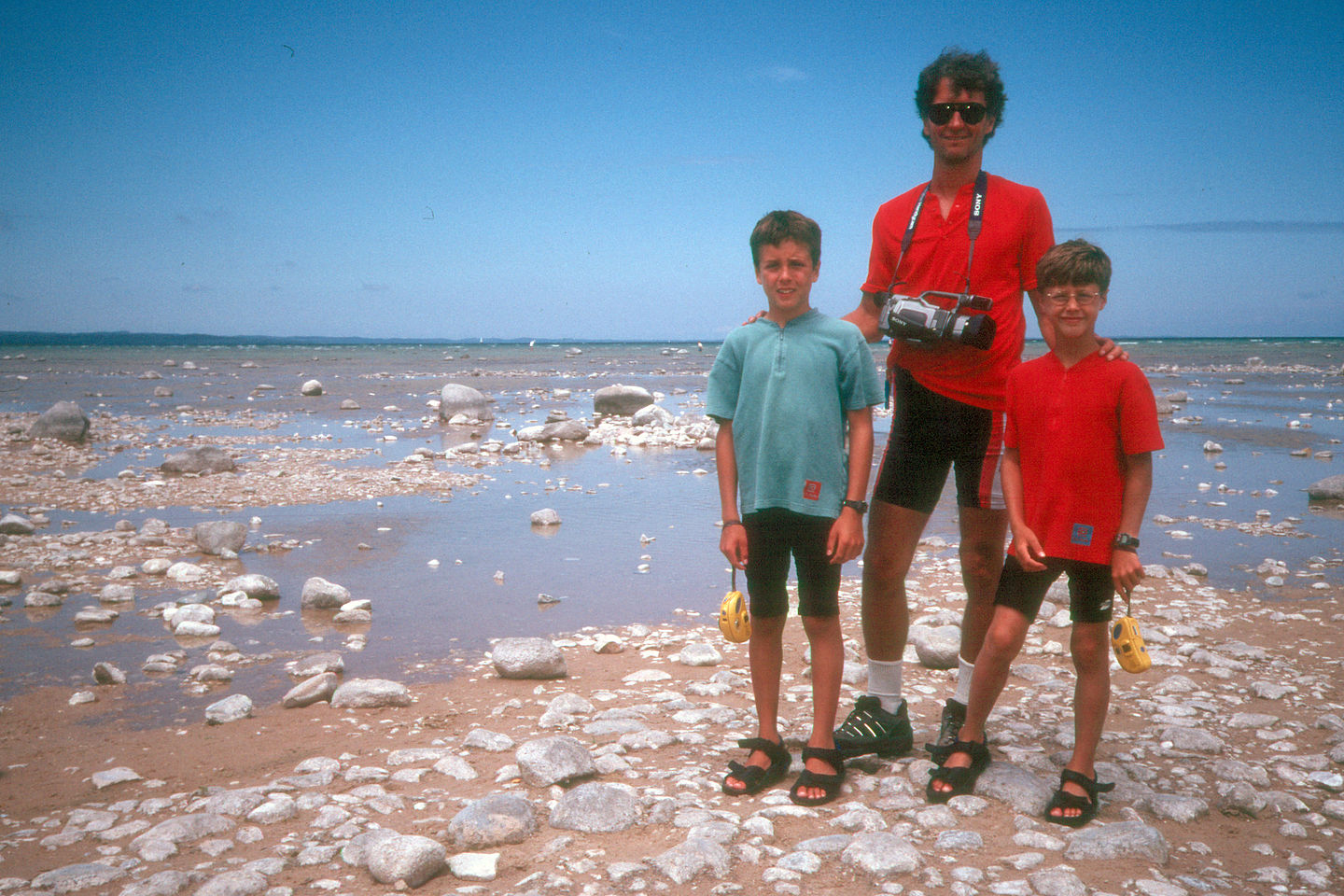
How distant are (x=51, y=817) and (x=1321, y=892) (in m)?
4.02

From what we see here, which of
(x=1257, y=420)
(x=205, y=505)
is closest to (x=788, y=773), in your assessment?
(x=205, y=505)

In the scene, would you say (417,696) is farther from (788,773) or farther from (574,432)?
(574,432)

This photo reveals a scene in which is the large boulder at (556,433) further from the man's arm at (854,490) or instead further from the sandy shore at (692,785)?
the man's arm at (854,490)

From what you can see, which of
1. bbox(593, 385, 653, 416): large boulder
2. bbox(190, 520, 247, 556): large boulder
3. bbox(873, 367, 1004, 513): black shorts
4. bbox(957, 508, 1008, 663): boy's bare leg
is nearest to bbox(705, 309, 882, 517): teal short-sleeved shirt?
bbox(873, 367, 1004, 513): black shorts

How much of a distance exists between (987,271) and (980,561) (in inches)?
44.3

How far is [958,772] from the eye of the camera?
313cm

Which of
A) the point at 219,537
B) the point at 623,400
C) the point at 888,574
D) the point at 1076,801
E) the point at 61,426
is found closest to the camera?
the point at 1076,801

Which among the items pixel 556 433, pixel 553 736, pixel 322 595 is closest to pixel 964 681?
pixel 553 736

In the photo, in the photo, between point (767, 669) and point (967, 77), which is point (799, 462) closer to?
point (767, 669)

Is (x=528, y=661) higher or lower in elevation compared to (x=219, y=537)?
lower

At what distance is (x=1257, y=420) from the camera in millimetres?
16484

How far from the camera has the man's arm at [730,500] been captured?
10.5 feet

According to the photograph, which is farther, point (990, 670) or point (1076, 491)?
point (990, 670)

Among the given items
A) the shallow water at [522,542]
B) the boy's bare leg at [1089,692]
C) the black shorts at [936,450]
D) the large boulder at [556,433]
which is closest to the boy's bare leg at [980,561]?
the black shorts at [936,450]
